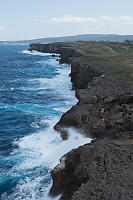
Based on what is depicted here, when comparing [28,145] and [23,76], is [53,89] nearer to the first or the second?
[23,76]

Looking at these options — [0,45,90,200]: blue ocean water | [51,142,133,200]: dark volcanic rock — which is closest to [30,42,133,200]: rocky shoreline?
[51,142,133,200]: dark volcanic rock

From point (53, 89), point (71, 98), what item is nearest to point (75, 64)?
point (53, 89)

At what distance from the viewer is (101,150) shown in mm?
19156

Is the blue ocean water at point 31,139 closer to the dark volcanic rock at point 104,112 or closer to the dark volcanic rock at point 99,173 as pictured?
the dark volcanic rock at point 104,112

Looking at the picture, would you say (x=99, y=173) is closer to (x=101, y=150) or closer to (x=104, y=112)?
(x=101, y=150)

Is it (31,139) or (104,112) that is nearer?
(31,139)

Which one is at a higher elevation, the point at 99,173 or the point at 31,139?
the point at 99,173

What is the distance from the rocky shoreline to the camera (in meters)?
15.4

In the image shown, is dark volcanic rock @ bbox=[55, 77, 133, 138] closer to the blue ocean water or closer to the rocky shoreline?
the rocky shoreline

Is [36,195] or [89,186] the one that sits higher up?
[89,186]

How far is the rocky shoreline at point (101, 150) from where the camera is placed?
50.5 ft

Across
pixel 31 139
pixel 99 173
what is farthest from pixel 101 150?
pixel 31 139

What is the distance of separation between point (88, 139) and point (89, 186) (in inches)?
447

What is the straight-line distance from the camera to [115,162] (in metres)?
17.5
